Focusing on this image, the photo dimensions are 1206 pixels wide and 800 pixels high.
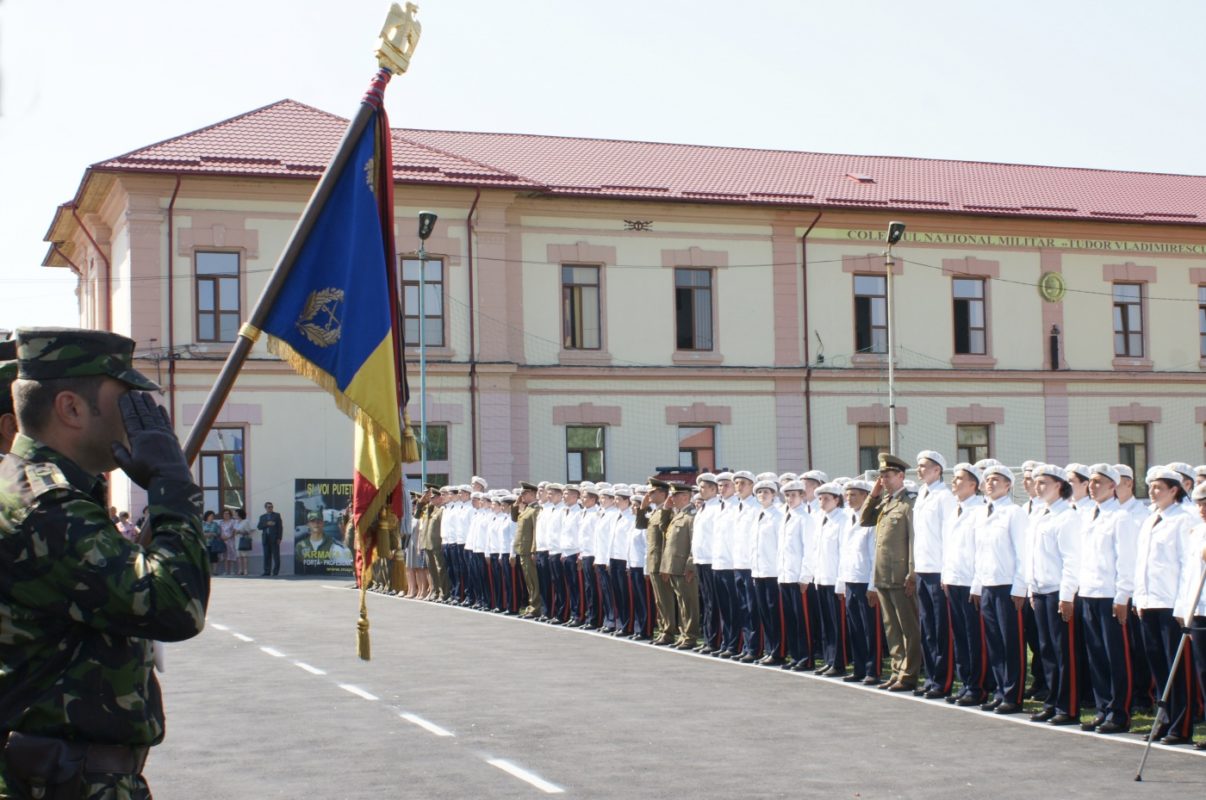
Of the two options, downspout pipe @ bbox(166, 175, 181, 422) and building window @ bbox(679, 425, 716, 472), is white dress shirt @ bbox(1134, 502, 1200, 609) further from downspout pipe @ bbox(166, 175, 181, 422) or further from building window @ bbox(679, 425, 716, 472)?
building window @ bbox(679, 425, 716, 472)

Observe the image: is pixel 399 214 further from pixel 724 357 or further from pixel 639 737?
pixel 639 737

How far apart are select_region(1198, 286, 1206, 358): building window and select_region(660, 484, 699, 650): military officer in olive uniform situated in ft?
94.6

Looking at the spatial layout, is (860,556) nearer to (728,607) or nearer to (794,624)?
(794,624)

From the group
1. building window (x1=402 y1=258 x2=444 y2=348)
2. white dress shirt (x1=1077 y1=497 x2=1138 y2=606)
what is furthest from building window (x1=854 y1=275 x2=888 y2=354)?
white dress shirt (x1=1077 y1=497 x2=1138 y2=606)

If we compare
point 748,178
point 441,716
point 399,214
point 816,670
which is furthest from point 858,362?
point 441,716

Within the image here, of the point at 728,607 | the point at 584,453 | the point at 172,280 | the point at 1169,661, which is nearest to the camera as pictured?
the point at 1169,661

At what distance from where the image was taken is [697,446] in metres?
39.0

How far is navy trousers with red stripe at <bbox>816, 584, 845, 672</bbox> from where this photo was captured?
15297 millimetres

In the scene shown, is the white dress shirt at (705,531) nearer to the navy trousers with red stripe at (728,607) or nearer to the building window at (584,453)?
the navy trousers with red stripe at (728,607)

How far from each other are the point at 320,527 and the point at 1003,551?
73.4 ft

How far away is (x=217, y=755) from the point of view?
10.2 metres

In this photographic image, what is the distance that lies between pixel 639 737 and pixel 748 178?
3172 cm

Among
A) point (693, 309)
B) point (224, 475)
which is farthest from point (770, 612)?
point (693, 309)

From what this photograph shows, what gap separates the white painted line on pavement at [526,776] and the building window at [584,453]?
92.4 ft
